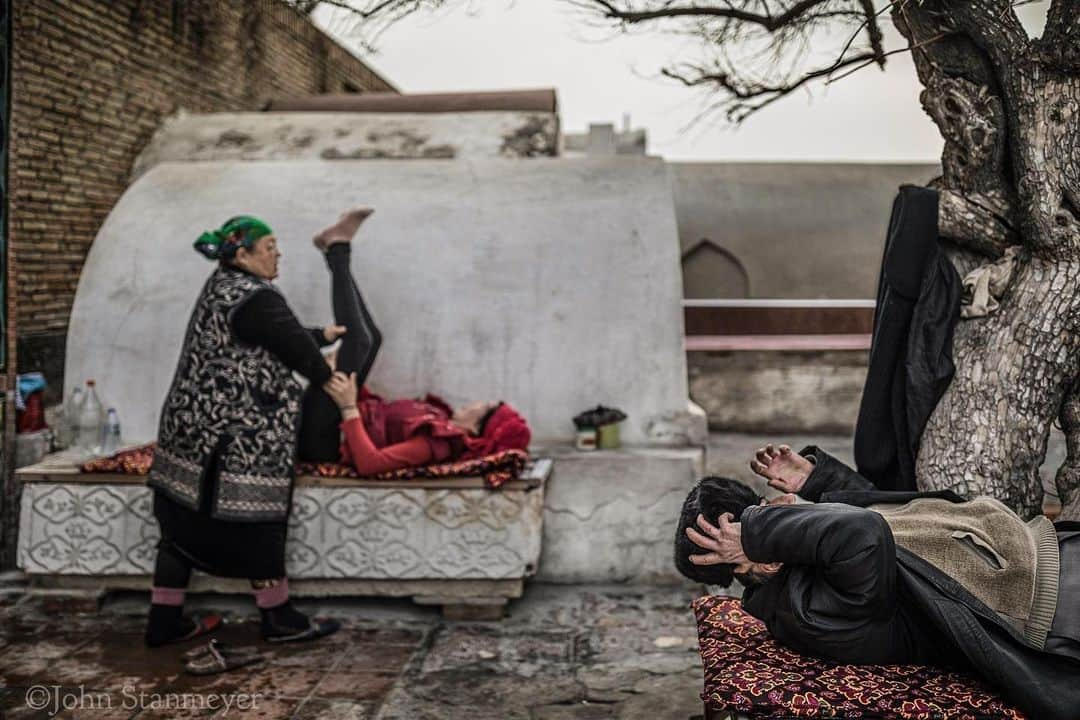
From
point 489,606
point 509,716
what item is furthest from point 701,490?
point 489,606

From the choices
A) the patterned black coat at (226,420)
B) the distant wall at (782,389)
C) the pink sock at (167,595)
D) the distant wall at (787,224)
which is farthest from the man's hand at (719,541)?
the distant wall at (787,224)

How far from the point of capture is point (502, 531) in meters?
4.64

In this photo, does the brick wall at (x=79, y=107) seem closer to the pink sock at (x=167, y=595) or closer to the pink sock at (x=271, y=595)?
the pink sock at (x=167, y=595)

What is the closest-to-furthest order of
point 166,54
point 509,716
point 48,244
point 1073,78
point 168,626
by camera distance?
1. point 1073,78
2. point 509,716
3. point 168,626
4. point 48,244
5. point 166,54

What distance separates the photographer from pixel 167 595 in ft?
14.2

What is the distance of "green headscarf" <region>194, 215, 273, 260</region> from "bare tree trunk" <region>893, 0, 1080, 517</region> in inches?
105

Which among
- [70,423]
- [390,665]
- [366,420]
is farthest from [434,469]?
[70,423]

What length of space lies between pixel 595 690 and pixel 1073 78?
2667mm

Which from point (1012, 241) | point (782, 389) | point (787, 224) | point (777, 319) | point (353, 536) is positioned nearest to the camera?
point (1012, 241)

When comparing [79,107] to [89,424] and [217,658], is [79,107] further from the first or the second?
[217,658]

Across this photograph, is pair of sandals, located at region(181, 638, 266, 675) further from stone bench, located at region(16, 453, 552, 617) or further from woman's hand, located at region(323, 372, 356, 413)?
woman's hand, located at region(323, 372, 356, 413)

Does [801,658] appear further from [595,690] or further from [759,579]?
[595,690]

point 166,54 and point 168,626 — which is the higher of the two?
point 166,54

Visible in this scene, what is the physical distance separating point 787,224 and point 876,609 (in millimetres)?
9146
